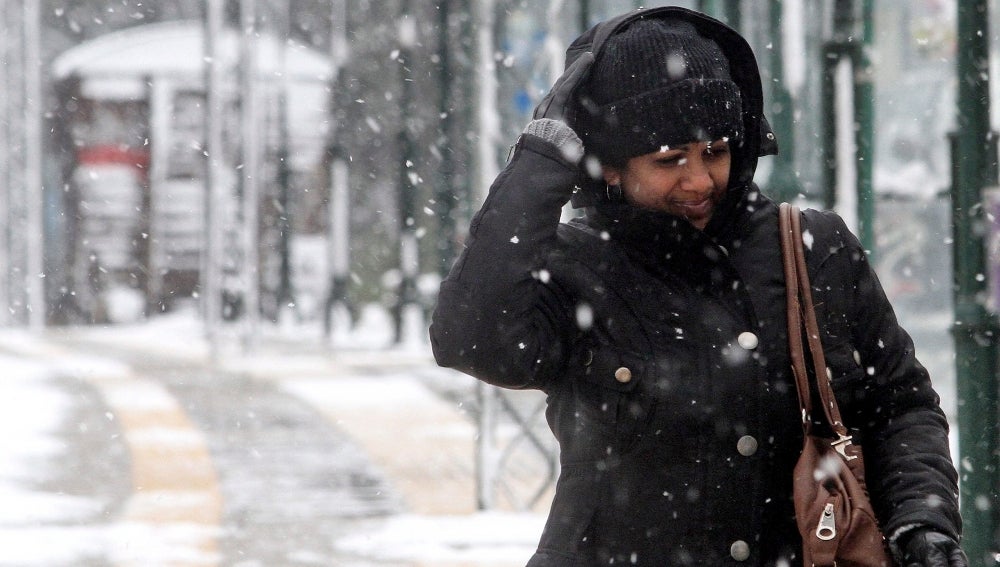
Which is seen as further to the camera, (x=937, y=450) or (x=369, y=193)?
(x=369, y=193)

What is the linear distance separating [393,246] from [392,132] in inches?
79.2

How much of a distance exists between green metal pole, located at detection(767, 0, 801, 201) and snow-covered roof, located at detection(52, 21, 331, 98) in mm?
20864

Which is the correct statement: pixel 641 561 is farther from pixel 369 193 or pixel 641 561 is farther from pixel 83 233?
pixel 369 193

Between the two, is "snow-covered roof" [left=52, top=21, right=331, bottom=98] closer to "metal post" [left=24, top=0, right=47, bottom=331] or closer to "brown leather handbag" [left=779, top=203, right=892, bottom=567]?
"metal post" [left=24, top=0, right=47, bottom=331]

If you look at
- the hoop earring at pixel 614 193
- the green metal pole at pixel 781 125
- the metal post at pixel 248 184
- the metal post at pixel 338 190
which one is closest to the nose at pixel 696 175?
the hoop earring at pixel 614 193

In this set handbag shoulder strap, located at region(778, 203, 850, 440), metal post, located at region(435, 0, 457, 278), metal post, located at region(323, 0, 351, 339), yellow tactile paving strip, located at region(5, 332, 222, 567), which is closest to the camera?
handbag shoulder strap, located at region(778, 203, 850, 440)

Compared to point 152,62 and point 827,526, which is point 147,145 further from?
point 827,526

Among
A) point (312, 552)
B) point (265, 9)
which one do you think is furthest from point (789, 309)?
point (265, 9)

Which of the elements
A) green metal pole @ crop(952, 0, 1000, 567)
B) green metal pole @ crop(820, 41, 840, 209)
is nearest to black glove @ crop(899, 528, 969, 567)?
green metal pole @ crop(952, 0, 1000, 567)

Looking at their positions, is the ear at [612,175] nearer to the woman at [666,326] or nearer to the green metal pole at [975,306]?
the woman at [666,326]

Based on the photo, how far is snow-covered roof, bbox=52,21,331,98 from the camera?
28.0m

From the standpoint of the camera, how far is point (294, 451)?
404 inches

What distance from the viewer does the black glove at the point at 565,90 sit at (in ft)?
8.77

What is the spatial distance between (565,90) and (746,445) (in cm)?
60
